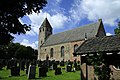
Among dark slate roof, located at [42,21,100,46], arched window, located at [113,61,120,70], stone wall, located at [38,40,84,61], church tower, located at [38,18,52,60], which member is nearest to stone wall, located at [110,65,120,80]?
arched window, located at [113,61,120,70]

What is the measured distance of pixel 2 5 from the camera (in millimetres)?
11914

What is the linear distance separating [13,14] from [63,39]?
4651 cm

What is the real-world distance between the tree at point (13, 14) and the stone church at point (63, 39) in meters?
34.2

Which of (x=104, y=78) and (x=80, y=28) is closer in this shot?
(x=104, y=78)

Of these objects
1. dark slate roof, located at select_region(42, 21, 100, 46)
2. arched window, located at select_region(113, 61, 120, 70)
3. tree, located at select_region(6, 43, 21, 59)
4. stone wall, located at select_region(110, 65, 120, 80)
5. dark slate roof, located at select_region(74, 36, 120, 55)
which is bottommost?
stone wall, located at select_region(110, 65, 120, 80)

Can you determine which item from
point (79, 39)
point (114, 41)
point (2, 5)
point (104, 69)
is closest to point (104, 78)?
point (104, 69)

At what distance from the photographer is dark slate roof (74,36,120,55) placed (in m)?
15.0

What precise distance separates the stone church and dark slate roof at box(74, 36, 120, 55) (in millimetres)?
29729

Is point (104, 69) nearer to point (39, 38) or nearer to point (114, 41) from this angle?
point (114, 41)

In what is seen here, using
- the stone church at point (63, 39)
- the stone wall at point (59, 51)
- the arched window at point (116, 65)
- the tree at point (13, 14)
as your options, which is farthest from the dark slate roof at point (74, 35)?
the tree at point (13, 14)

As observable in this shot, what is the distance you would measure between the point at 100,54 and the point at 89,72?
2.24 m

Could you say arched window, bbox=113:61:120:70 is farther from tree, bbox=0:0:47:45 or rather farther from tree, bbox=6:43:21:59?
tree, bbox=6:43:21:59

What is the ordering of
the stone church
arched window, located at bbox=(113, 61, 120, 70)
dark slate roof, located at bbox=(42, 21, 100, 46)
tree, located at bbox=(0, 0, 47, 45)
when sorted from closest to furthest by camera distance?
tree, located at bbox=(0, 0, 47, 45), arched window, located at bbox=(113, 61, 120, 70), dark slate roof, located at bbox=(42, 21, 100, 46), the stone church

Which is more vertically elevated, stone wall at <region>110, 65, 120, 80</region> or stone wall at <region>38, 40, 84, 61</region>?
stone wall at <region>38, 40, 84, 61</region>
